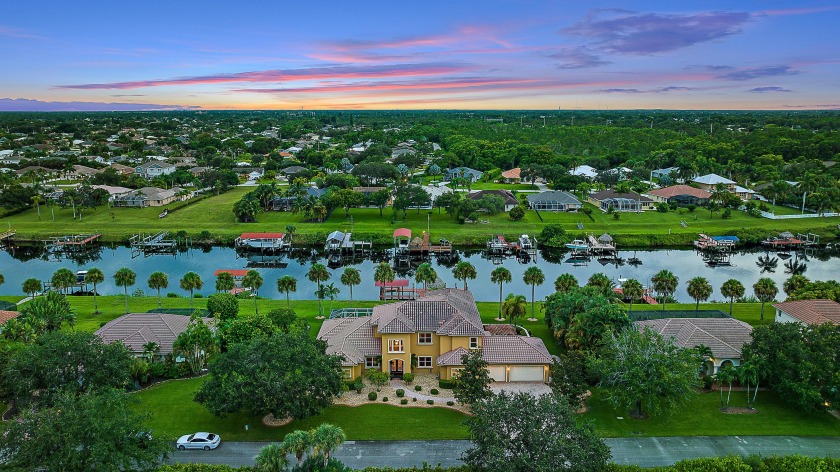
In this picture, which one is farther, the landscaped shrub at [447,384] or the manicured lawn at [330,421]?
the landscaped shrub at [447,384]

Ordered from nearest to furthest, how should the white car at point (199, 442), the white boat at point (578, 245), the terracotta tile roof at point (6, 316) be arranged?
the white car at point (199, 442), the terracotta tile roof at point (6, 316), the white boat at point (578, 245)

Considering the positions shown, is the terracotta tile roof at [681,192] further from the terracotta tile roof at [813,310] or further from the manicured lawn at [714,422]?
the manicured lawn at [714,422]

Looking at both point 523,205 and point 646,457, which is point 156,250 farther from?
point 646,457

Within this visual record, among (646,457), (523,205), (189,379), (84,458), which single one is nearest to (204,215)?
(523,205)

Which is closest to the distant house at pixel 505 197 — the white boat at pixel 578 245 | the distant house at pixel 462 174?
the white boat at pixel 578 245

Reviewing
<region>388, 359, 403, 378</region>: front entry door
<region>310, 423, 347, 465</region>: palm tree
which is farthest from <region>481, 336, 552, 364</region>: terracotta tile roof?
<region>310, 423, 347, 465</region>: palm tree

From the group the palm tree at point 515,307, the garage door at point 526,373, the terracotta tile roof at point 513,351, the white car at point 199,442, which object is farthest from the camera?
the palm tree at point 515,307

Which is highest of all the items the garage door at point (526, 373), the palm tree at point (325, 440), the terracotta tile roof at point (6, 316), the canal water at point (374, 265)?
the palm tree at point (325, 440)
